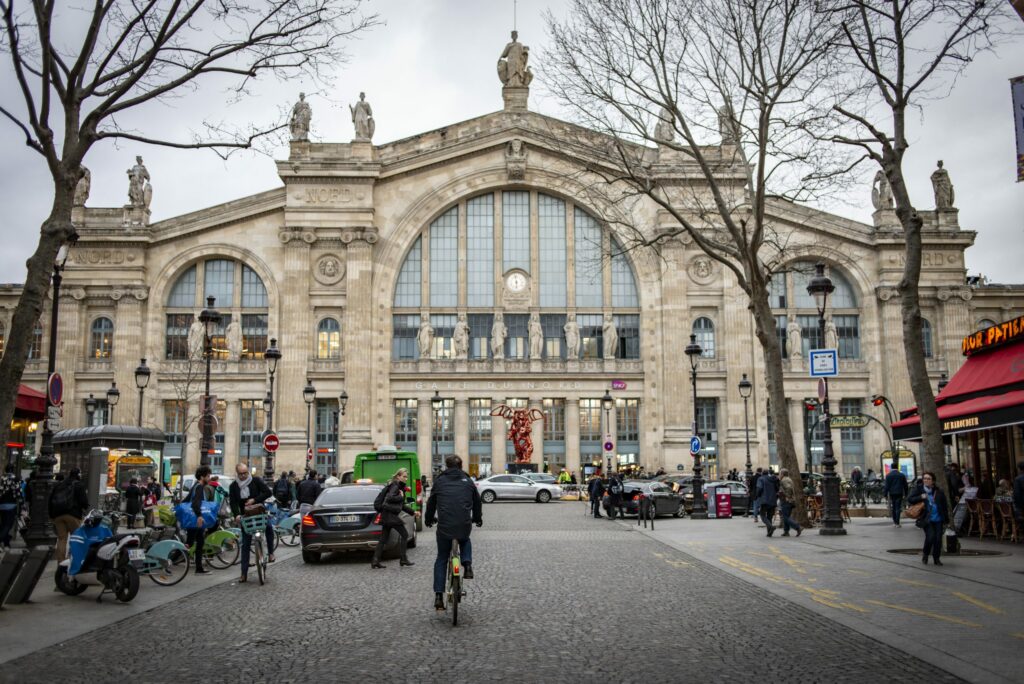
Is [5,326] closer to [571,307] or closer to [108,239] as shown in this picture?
[108,239]

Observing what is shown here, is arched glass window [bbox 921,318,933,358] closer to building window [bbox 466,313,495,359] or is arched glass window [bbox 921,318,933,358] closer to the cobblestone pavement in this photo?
building window [bbox 466,313,495,359]

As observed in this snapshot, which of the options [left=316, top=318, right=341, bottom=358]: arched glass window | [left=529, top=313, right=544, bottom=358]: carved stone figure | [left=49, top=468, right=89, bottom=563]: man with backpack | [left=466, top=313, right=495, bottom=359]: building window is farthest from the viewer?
[left=466, top=313, right=495, bottom=359]: building window

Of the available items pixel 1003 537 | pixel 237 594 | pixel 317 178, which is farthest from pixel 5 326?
pixel 1003 537

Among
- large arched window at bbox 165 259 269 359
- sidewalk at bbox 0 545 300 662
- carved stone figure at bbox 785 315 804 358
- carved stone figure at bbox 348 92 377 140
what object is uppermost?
carved stone figure at bbox 348 92 377 140

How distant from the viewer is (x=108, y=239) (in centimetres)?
5497

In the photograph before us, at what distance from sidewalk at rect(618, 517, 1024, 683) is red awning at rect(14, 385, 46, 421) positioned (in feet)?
49.3

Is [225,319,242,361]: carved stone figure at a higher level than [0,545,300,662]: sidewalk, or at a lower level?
higher

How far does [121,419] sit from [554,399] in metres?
25.4

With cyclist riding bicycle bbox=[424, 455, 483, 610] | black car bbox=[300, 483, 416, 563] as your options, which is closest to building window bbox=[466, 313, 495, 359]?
black car bbox=[300, 483, 416, 563]

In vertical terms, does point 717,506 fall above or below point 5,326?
below

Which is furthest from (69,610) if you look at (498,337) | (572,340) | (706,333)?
(706,333)

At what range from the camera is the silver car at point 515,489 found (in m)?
43.2

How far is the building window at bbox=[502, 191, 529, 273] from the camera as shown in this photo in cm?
5756

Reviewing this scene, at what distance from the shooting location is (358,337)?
54.5 m
